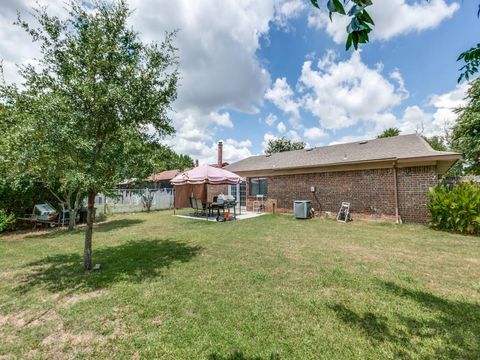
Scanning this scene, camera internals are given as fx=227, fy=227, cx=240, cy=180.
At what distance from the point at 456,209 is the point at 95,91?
11999 mm

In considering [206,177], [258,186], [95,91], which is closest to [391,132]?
[258,186]

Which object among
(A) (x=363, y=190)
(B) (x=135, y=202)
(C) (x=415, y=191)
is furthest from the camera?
(B) (x=135, y=202)

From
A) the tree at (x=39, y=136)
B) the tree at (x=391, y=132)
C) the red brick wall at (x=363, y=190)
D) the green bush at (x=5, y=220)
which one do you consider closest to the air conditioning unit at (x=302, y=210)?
the red brick wall at (x=363, y=190)

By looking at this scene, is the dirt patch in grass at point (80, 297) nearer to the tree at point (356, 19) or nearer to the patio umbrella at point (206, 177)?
the tree at point (356, 19)

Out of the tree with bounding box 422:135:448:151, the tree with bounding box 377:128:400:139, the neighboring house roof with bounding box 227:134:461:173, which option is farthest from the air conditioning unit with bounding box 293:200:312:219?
the tree with bounding box 422:135:448:151

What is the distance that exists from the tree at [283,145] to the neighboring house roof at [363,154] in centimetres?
1908

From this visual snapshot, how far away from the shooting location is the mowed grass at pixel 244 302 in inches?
103

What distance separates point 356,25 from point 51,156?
532cm

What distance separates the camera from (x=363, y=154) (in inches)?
477

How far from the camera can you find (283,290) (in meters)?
3.97

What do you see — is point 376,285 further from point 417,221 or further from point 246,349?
point 417,221

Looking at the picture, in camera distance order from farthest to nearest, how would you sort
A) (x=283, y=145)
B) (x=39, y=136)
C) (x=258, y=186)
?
(x=283, y=145) < (x=258, y=186) < (x=39, y=136)

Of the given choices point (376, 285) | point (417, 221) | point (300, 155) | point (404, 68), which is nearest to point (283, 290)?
point (376, 285)

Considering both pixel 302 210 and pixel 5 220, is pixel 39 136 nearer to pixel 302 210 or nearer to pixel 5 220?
pixel 5 220
